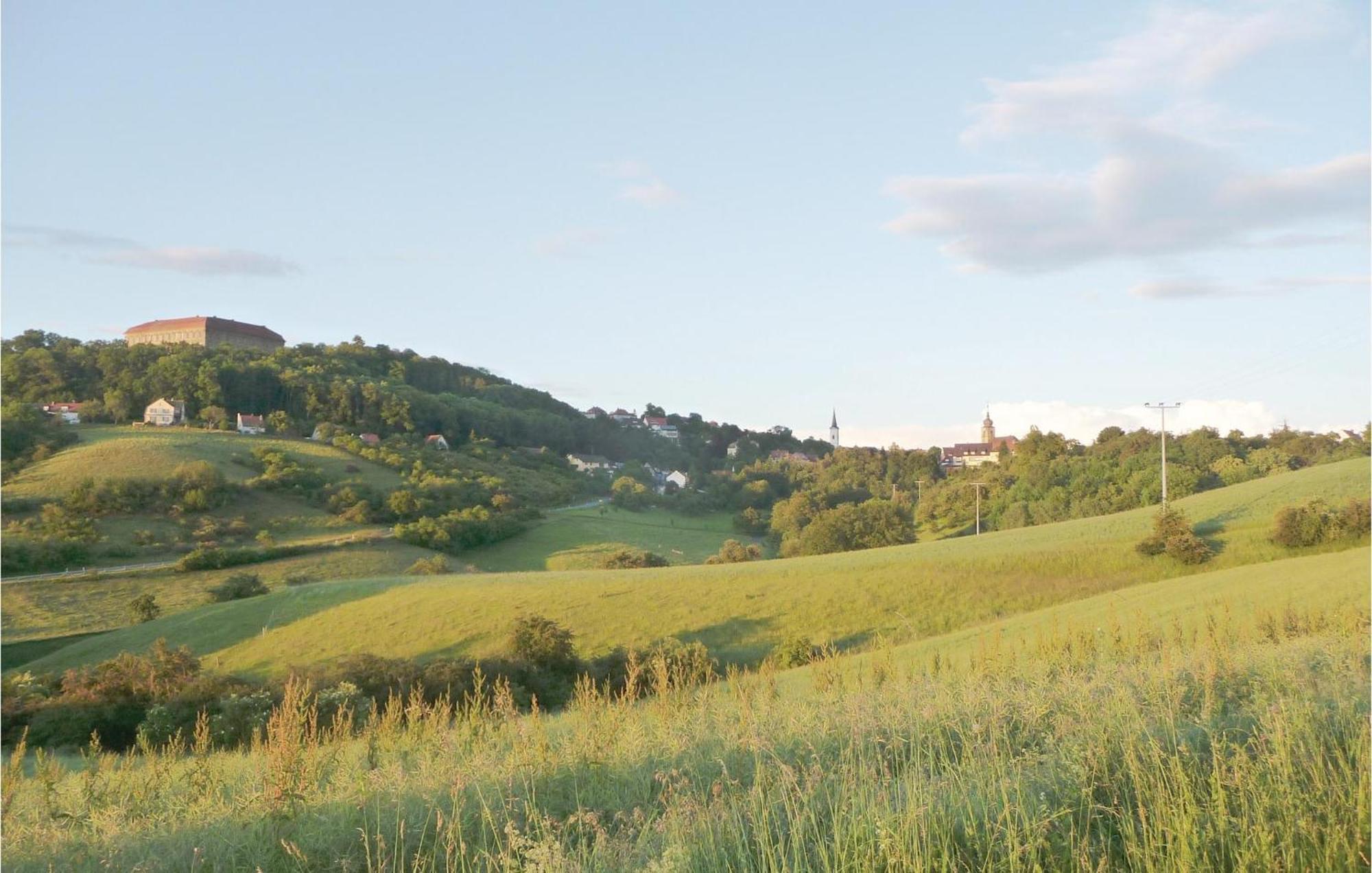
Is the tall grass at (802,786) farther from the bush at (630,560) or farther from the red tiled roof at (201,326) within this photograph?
the red tiled roof at (201,326)

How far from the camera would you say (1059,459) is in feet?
256

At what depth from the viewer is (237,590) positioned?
160 feet

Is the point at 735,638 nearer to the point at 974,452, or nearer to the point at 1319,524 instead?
the point at 1319,524

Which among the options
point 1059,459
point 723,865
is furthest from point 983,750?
point 1059,459

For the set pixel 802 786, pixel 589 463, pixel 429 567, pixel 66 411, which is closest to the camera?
pixel 802 786

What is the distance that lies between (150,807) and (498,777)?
235 cm

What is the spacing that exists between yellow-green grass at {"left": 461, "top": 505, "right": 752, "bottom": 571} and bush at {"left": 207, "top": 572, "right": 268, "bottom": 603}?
1805 cm

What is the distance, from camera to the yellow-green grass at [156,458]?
6669cm

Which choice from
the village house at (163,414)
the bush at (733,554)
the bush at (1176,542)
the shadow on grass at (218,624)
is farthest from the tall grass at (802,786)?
the village house at (163,414)

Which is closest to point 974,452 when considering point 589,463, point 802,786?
point 589,463

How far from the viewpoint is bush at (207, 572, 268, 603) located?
159 feet

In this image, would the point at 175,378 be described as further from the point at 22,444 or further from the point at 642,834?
the point at 642,834

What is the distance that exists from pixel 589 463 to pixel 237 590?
65716 millimetres

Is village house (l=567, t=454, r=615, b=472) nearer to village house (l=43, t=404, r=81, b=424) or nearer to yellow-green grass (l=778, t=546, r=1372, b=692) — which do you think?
village house (l=43, t=404, r=81, b=424)
